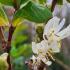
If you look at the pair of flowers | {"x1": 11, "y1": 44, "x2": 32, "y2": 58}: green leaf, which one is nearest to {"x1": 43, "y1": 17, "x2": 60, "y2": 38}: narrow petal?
the pair of flowers

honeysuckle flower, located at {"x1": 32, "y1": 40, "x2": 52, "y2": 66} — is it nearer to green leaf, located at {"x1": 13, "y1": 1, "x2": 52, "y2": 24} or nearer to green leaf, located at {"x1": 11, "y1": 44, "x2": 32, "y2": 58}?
green leaf, located at {"x1": 13, "y1": 1, "x2": 52, "y2": 24}

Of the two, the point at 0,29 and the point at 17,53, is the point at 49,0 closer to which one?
the point at 0,29

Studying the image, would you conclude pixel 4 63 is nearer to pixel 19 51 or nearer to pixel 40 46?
pixel 40 46

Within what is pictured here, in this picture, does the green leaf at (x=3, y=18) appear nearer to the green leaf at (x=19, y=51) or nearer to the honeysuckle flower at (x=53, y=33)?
the honeysuckle flower at (x=53, y=33)

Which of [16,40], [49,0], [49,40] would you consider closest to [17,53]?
[16,40]

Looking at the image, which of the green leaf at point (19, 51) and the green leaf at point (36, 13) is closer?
the green leaf at point (36, 13)

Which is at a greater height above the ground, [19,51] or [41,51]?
[41,51]

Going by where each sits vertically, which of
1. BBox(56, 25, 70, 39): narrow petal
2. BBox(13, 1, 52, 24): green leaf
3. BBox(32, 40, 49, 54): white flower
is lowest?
BBox(32, 40, 49, 54): white flower

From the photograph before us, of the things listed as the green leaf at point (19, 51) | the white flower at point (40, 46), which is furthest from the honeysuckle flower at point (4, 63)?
the green leaf at point (19, 51)

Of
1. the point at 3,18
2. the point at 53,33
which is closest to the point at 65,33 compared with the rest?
the point at 53,33

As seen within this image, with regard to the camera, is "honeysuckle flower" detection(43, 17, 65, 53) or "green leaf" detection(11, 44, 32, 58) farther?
"green leaf" detection(11, 44, 32, 58)
